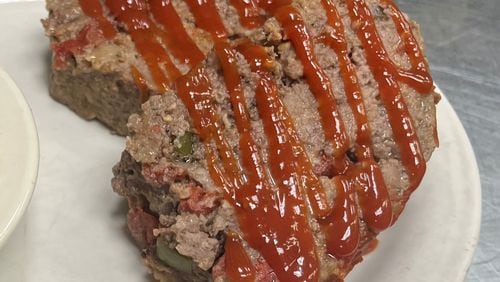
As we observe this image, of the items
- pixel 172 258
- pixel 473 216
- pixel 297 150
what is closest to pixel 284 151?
pixel 297 150

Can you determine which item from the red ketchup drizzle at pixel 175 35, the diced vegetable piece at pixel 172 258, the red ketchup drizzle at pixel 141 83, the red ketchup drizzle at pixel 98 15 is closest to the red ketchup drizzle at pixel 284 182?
the diced vegetable piece at pixel 172 258

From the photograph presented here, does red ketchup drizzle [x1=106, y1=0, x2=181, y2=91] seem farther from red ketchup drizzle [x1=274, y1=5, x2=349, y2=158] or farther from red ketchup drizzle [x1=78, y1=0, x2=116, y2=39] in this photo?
red ketchup drizzle [x1=274, y1=5, x2=349, y2=158]

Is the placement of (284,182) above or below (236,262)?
above

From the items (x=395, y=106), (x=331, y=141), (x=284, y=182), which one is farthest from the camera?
(x=395, y=106)

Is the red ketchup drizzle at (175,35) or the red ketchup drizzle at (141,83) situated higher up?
the red ketchup drizzle at (175,35)

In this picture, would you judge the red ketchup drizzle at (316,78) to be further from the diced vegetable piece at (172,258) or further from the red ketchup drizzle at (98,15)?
the red ketchup drizzle at (98,15)

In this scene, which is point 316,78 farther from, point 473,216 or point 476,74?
point 476,74

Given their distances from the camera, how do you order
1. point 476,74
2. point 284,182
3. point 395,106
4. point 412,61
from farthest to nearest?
point 476,74 < point 412,61 < point 395,106 < point 284,182

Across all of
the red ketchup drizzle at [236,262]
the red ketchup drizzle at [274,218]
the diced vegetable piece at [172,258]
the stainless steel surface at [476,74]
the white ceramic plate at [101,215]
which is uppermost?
the red ketchup drizzle at [274,218]

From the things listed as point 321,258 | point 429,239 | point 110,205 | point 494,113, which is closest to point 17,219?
point 110,205
